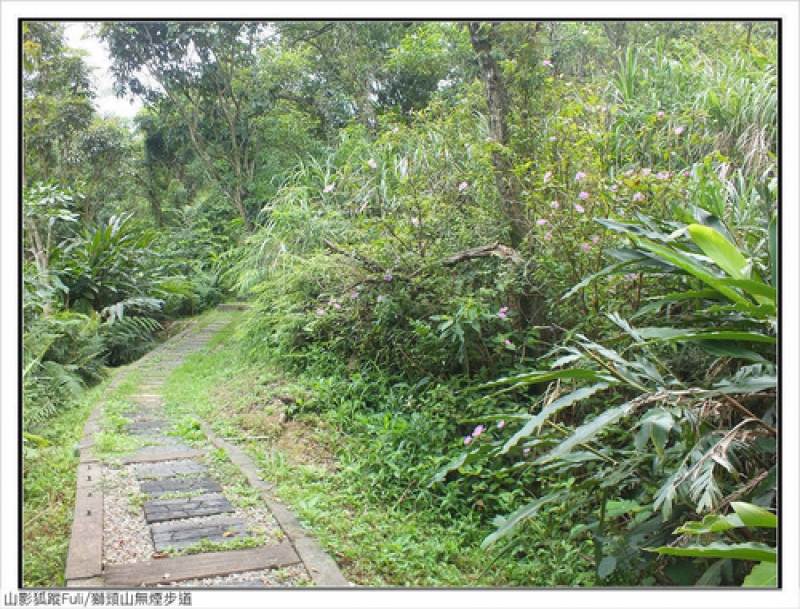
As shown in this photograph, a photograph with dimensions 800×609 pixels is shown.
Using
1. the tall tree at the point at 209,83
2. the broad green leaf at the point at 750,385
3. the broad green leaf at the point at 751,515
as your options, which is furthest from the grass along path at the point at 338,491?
the tall tree at the point at 209,83

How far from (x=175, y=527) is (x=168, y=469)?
480 mm

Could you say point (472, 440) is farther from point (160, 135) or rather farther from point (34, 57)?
point (160, 135)

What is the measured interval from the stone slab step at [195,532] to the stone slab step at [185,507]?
5 cm

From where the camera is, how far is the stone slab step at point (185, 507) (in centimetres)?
188

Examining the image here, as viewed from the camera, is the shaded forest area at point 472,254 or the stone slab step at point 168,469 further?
the stone slab step at point 168,469

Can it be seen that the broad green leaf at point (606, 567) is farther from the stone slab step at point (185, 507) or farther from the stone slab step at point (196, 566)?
the stone slab step at point (185, 507)

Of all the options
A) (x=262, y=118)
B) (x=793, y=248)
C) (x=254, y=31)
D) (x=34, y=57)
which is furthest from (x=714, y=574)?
(x=262, y=118)

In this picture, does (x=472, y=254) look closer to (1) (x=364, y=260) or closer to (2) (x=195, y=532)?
(1) (x=364, y=260)

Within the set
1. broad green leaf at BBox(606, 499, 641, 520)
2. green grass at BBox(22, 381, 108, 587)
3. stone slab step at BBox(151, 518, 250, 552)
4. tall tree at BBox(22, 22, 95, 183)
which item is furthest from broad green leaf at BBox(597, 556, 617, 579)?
tall tree at BBox(22, 22, 95, 183)

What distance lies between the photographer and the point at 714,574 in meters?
1.46

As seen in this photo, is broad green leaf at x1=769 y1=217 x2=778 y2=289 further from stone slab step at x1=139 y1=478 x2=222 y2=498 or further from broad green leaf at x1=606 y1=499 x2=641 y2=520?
stone slab step at x1=139 y1=478 x2=222 y2=498

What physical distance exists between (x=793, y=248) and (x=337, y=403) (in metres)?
2.03

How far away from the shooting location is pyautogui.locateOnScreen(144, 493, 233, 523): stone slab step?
1.88 metres

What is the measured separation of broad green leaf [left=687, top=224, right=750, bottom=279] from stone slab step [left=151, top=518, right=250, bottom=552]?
156 centimetres
